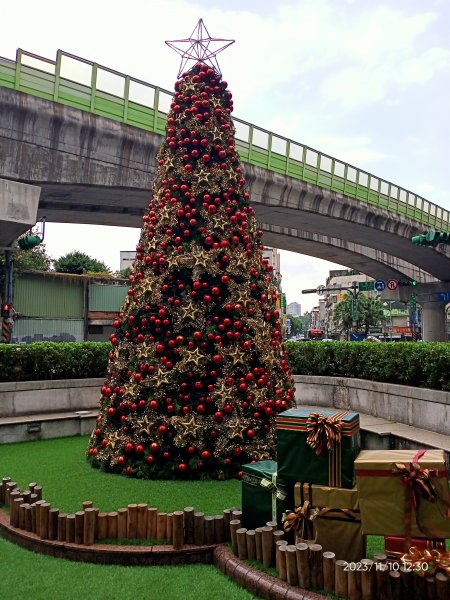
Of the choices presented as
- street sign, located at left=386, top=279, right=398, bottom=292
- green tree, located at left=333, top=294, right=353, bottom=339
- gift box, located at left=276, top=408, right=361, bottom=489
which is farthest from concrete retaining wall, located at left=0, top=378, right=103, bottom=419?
green tree, located at left=333, top=294, right=353, bottom=339

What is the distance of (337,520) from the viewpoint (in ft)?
12.6

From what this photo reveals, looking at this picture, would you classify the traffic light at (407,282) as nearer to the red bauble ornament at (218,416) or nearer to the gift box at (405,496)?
the red bauble ornament at (218,416)

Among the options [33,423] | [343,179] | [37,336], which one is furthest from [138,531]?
[37,336]

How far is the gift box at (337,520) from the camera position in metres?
3.81

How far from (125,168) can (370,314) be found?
154ft

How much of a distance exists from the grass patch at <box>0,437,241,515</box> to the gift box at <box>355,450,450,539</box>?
227 cm

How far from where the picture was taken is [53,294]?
30891 millimetres

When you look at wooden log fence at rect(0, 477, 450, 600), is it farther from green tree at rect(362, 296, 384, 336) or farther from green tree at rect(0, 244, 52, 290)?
green tree at rect(362, 296, 384, 336)

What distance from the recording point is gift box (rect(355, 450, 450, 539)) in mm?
3322

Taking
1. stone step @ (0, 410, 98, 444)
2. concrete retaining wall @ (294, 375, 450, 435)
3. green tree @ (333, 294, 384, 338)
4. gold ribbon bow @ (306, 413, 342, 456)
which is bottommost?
stone step @ (0, 410, 98, 444)

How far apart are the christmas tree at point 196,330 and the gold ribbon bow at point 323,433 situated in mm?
2479

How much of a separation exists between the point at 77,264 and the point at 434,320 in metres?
33.8

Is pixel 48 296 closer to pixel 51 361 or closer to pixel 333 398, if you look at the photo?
pixel 51 361

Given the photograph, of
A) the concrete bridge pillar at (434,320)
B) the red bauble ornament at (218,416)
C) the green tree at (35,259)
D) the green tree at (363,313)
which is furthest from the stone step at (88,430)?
the green tree at (363,313)
